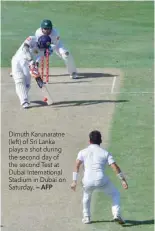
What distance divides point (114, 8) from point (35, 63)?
14213mm

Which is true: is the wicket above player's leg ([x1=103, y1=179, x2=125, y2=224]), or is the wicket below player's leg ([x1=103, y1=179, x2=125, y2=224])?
above

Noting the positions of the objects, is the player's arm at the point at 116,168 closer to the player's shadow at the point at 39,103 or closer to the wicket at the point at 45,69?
the player's shadow at the point at 39,103

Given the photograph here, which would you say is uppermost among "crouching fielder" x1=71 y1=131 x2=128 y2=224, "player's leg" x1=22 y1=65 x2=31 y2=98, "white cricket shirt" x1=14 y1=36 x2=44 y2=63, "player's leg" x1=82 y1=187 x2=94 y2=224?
"white cricket shirt" x1=14 y1=36 x2=44 y2=63

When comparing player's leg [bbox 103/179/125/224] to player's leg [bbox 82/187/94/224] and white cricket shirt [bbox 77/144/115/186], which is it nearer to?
white cricket shirt [bbox 77/144/115/186]

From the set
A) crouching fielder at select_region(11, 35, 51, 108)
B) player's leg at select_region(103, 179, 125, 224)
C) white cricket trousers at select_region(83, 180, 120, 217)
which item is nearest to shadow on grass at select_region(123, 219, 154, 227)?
player's leg at select_region(103, 179, 125, 224)

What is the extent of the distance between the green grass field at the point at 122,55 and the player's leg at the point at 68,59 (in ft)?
5.23

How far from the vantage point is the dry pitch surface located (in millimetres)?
20266

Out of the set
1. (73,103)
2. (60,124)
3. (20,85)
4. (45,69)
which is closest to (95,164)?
(60,124)

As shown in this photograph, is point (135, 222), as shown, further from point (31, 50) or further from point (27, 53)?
point (31, 50)

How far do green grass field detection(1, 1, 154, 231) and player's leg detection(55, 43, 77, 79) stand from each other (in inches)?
62.8

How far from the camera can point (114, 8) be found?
41.4 meters

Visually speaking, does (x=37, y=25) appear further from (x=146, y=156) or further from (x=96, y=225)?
(x=96, y=225)

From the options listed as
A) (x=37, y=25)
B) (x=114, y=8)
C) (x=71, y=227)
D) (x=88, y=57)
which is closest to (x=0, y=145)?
(x=71, y=227)

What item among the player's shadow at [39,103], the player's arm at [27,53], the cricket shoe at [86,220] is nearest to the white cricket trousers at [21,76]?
the player's arm at [27,53]
